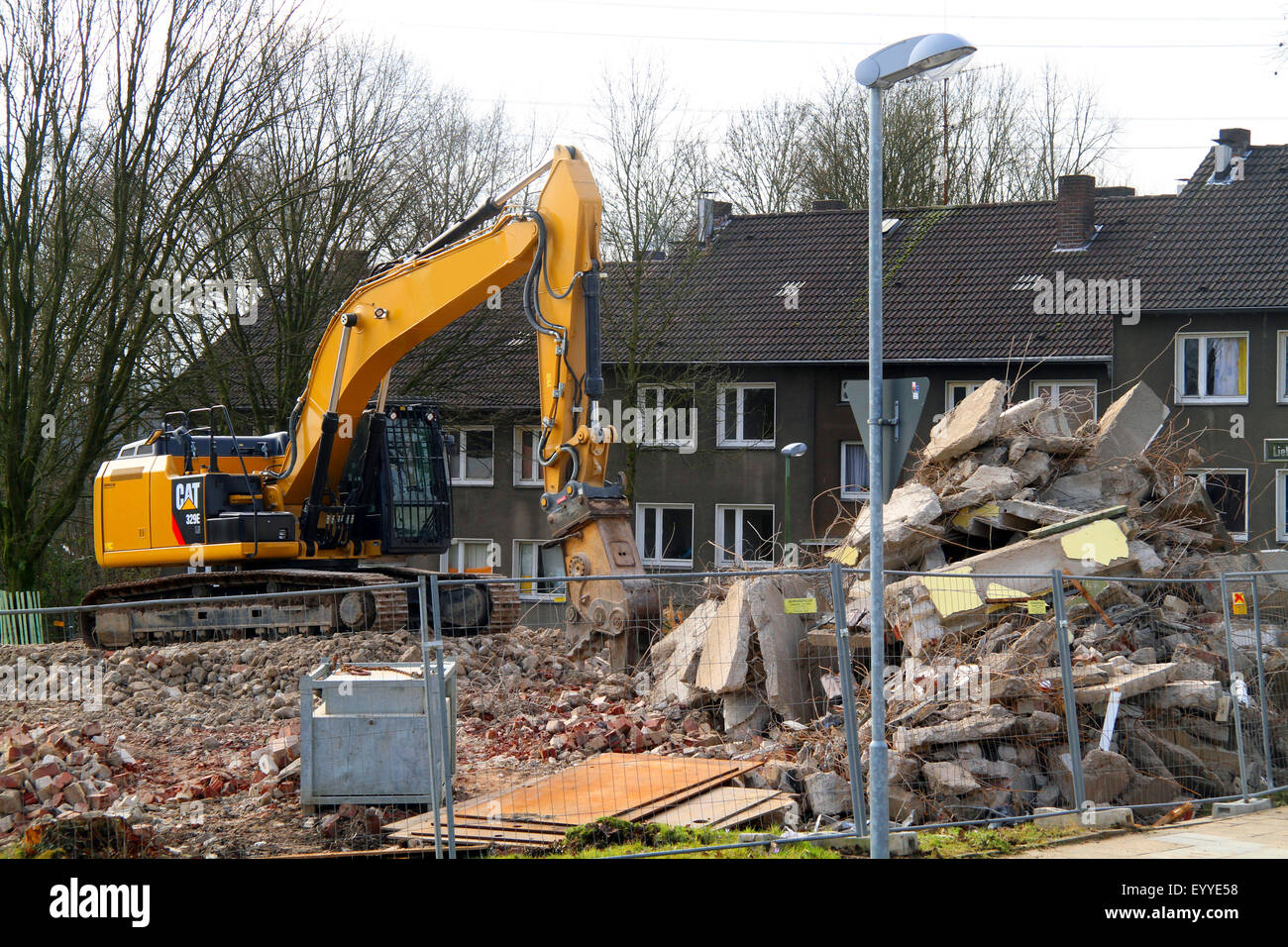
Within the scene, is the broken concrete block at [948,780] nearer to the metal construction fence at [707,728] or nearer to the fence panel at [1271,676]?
the metal construction fence at [707,728]

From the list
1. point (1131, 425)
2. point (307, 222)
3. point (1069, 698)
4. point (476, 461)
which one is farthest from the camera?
point (476, 461)

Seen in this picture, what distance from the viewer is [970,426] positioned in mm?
13945

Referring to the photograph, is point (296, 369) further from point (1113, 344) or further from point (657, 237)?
point (1113, 344)

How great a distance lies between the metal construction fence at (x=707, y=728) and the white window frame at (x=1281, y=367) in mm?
18280

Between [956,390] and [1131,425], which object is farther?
[956,390]

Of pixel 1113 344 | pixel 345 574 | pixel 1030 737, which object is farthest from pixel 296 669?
pixel 1113 344

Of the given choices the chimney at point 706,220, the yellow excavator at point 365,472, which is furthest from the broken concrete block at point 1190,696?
the chimney at point 706,220

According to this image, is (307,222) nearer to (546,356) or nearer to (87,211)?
(87,211)

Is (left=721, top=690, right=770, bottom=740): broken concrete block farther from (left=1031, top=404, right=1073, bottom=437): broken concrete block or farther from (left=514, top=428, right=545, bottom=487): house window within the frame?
(left=514, top=428, right=545, bottom=487): house window

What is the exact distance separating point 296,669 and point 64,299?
1279 centimetres

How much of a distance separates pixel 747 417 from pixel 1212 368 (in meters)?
11.0

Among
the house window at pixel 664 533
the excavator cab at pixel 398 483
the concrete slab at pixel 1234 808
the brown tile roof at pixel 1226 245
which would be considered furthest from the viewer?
the house window at pixel 664 533

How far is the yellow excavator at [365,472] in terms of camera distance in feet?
46.5

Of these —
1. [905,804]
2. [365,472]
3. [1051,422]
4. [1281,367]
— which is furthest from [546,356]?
[1281,367]
